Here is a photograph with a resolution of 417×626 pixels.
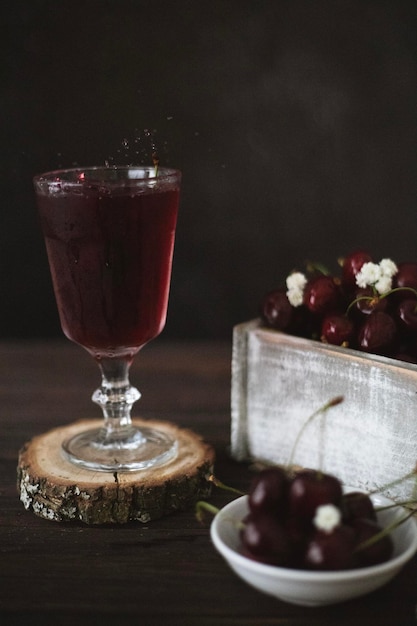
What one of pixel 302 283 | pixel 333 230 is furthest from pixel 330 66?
pixel 302 283

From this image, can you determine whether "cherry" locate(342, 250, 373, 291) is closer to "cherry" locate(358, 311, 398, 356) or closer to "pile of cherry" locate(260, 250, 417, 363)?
"pile of cherry" locate(260, 250, 417, 363)

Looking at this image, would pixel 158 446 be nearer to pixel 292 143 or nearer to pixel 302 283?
pixel 302 283

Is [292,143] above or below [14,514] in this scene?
above

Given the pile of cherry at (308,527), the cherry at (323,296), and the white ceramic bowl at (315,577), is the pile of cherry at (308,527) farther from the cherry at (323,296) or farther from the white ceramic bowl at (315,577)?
the cherry at (323,296)

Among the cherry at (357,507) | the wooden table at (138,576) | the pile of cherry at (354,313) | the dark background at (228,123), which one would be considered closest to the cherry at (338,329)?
the pile of cherry at (354,313)

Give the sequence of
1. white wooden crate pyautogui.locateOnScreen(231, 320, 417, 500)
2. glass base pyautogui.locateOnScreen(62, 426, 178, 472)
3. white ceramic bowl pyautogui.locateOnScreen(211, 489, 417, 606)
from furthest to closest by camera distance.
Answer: glass base pyautogui.locateOnScreen(62, 426, 178, 472)
white wooden crate pyautogui.locateOnScreen(231, 320, 417, 500)
white ceramic bowl pyautogui.locateOnScreen(211, 489, 417, 606)

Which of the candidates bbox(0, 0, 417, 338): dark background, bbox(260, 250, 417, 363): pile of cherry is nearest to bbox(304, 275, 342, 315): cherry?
bbox(260, 250, 417, 363): pile of cherry
